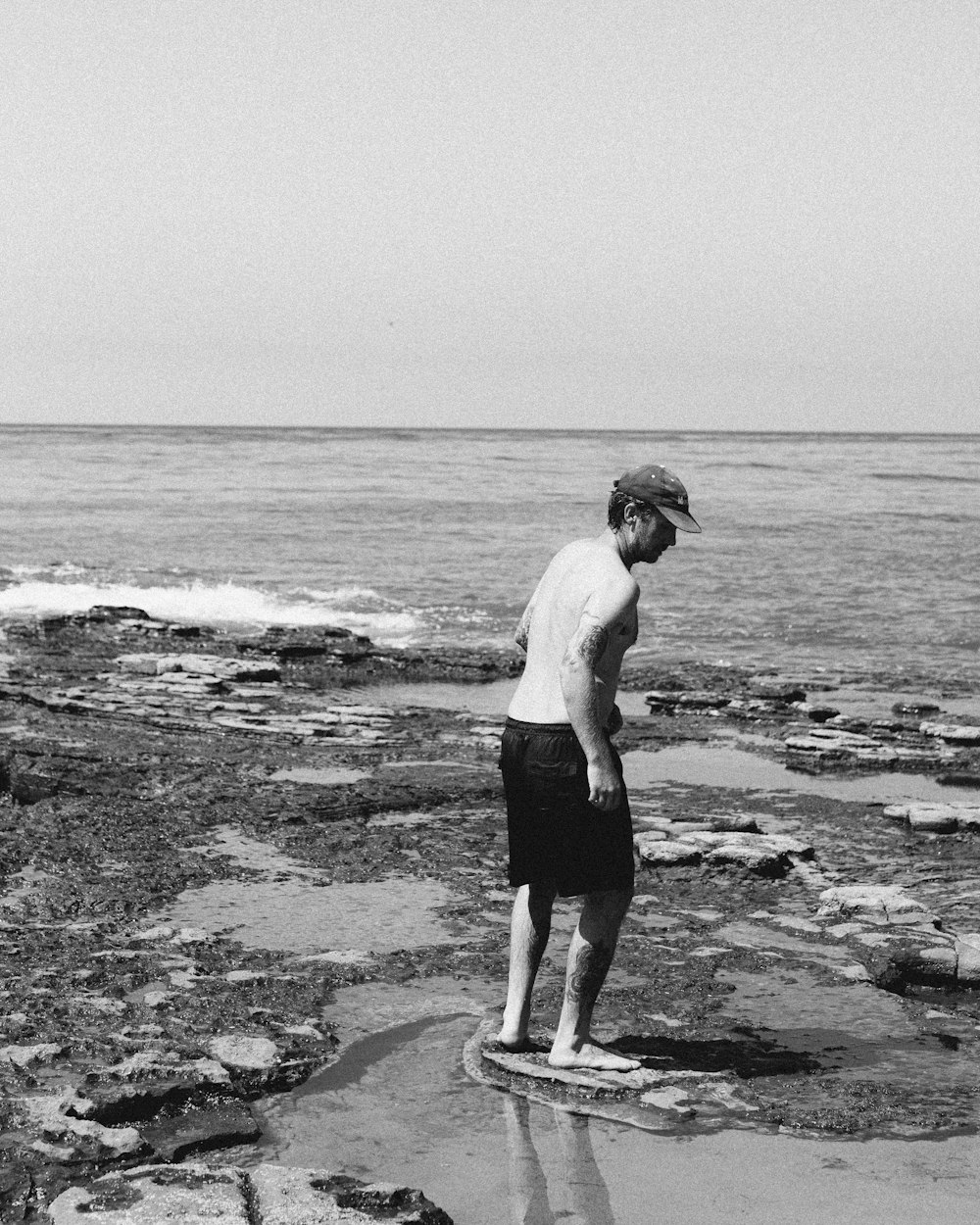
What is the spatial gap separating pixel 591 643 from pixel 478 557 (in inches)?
910

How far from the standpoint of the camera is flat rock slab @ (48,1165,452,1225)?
308 cm

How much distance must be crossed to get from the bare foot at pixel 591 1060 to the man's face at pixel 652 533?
150cm

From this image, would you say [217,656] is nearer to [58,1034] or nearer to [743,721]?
[743,721]

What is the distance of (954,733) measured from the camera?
1038 cm

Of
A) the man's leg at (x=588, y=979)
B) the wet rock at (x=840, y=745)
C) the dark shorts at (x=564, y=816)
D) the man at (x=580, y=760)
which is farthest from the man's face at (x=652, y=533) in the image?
the wet rock at (x=840, y=745)

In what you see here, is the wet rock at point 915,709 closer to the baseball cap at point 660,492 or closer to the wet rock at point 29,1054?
the baseball cap at point 660,492

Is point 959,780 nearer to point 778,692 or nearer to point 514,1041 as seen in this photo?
point 778,692

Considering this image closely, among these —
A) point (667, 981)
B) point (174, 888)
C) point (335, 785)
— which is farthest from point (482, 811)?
point (667, 981)

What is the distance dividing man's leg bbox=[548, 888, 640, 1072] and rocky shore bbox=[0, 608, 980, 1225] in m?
0.08

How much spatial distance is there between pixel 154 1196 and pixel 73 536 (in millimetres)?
28658

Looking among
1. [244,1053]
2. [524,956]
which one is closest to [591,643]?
[524,956]

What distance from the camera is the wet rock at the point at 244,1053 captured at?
4.02 m

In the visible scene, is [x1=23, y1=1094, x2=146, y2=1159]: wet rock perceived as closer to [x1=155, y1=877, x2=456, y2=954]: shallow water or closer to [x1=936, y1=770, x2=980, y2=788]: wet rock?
[x1=155, y1=877, x2=456, y2=954]: shallow water

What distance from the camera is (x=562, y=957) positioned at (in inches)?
204
